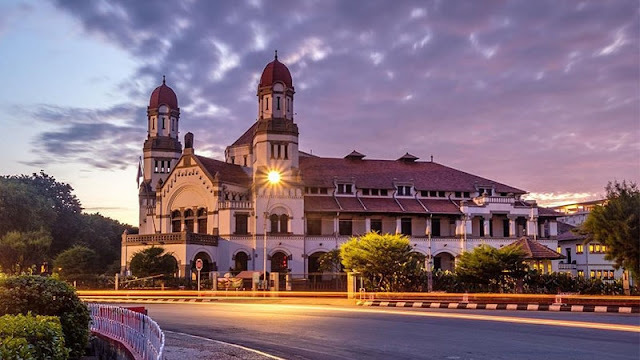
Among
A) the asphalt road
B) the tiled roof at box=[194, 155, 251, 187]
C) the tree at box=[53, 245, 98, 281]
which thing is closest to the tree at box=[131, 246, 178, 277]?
the tree at box=[53, 245, 98, 281]

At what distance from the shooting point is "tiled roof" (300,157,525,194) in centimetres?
6397

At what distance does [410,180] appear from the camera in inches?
2569

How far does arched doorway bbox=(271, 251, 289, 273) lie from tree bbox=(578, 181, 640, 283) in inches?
1208

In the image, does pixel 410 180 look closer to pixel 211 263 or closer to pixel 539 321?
pixel 211 263

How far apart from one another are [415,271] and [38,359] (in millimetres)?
30267

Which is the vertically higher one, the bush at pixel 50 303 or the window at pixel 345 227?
the window at pixel 345 227

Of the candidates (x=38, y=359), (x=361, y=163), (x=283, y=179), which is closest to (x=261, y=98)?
(x=283, y=179)

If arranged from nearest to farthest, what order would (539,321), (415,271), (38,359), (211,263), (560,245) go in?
1. (38,359)
2. (539,321)
3. (415,271)
4. (211,263)
5. (560,245)

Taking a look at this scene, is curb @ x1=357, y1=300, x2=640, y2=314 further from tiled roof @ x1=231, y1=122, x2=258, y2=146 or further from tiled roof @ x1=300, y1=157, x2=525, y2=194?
tiled roof @ x1=231, y1=122, x2=258, y2=146

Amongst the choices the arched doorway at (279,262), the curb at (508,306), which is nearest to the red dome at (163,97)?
the arched doorway at (279,262)

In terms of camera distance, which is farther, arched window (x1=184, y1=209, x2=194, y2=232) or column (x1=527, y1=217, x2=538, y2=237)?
column (x1=527, y1=217, x2=538, y2=237)

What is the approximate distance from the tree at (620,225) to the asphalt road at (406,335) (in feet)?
16.3

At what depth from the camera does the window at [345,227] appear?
60812 mm

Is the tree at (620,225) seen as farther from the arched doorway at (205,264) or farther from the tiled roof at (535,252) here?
the arched doorway at (205,264)
